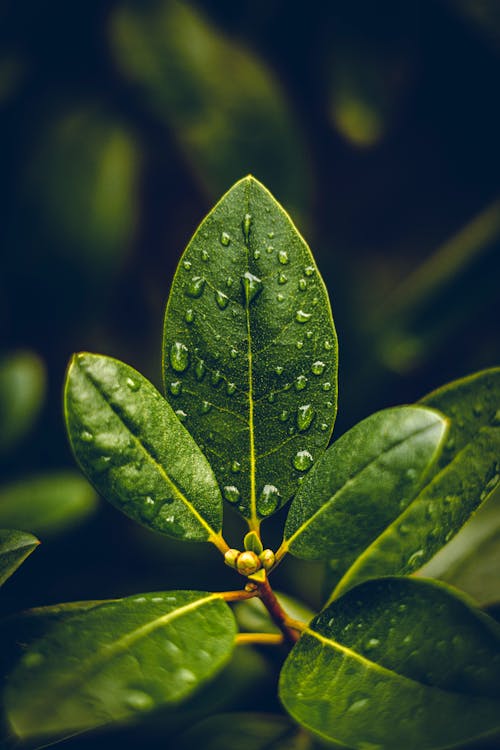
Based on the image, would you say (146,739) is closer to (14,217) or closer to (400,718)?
(400,718)


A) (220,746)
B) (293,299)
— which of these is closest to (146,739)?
(220,746)

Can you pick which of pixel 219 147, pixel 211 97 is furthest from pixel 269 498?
pixel 211 97

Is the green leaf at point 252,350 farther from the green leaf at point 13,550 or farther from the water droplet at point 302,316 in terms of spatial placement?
the green leaf at point 13,550

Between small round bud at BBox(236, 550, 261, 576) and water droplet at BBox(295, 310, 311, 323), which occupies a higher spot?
water droplet at BBox(295, 310, 311, 323)

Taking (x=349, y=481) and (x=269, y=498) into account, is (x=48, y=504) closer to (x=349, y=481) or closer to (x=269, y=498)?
(x=269, y=498)

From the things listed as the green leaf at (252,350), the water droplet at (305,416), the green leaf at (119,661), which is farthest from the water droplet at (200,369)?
the green leaf at (119,661)

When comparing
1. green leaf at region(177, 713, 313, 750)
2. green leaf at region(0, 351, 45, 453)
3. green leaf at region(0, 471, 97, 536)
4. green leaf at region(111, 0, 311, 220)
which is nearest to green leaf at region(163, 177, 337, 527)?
green leaf at region(177, 713, 313, 750)

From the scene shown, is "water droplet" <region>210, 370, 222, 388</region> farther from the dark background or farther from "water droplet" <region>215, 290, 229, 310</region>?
the dark background
